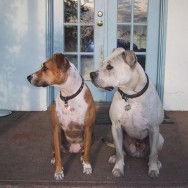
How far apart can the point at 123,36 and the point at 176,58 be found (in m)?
0.99

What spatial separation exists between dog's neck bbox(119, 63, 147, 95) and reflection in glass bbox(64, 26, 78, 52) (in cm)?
298

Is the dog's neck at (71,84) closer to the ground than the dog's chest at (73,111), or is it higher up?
higher up

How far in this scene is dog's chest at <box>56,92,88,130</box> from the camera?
3.49 meters

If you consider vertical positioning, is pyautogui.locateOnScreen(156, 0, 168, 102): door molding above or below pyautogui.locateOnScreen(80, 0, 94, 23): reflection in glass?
below

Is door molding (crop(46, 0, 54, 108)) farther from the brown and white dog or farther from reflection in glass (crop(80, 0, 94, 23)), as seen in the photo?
the brown and white dog

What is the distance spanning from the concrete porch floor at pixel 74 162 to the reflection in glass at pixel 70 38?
153cm

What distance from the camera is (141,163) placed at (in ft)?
12.5

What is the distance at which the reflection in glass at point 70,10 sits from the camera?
602 centimetres

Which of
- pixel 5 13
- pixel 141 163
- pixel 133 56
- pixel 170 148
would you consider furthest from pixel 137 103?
pixel 5 13

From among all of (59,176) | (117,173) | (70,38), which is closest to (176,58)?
(70,38)

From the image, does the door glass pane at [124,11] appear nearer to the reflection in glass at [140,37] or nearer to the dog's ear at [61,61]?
the reflection in glass at [140,37]

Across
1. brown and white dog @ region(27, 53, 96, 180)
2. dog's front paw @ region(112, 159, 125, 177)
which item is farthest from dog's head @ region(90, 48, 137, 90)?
dog's front paw @ region(112, 159, 125, 177)

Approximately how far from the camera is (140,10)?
19.7 ft

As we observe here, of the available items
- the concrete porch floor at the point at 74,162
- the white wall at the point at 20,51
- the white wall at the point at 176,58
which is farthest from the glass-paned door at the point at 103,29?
the concrete porch floor at the point at 74,162
